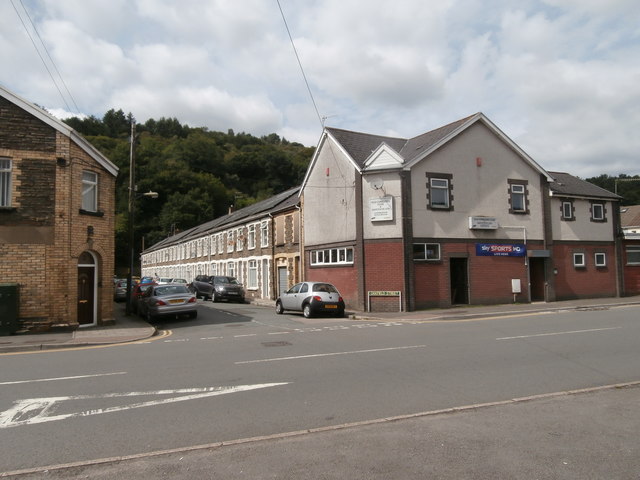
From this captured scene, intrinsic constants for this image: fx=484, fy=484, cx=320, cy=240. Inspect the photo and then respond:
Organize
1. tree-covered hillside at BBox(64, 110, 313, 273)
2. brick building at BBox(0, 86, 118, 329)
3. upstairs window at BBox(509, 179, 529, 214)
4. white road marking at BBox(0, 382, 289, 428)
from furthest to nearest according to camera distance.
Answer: tree-covered hillside at BBox(64, 110, 313, 273), upstairs window at BBox(509, 179, 529, 214), brick building at BBox(0, 86, 118, 329), white road marking at BBox(0, 382, 289, 428)

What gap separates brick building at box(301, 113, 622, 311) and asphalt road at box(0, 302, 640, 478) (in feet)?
27.2

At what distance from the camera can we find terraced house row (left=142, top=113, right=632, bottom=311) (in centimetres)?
2206

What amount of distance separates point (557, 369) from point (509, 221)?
17.0 meters

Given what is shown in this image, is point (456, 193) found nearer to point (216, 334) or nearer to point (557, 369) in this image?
point (216, 334)

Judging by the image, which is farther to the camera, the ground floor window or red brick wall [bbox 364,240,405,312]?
the ground floor window

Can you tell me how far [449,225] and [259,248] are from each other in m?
15.4

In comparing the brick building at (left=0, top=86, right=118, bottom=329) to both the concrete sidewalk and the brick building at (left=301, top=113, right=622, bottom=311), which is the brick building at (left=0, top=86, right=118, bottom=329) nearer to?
the concrete sidewalk

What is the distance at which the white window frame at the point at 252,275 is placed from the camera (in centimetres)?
3503

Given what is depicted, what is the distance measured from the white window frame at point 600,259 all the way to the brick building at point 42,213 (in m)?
25.5

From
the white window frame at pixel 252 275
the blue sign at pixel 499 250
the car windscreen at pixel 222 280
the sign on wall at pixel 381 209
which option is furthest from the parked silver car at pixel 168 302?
the white window frame at pixel 252 275

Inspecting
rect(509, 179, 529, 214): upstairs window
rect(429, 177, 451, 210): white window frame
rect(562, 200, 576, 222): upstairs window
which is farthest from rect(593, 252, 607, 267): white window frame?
rect(429, 177, 451, 210): white window frame

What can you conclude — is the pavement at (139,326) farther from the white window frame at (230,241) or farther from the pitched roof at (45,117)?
the white window frame at (230,241)

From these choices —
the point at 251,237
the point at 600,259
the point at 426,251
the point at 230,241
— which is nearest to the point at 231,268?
the point at 230,241

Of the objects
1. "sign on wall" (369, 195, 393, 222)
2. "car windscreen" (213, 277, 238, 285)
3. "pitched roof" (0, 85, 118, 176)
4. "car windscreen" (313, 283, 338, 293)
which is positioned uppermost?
"pitched roof" (0, 85, 118, 176)
